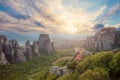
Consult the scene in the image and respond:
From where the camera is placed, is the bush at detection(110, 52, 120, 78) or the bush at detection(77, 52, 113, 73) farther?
the bush at detection(77, 52, 113, 73)

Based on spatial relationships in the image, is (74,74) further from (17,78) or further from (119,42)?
(119,42)

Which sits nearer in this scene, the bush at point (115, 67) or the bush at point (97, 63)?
the bush at point (115, 67)

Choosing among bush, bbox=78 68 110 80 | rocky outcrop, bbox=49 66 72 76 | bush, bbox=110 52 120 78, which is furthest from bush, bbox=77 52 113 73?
rocky outcrop, bbox=49 66 72 76

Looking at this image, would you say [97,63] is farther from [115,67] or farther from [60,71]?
[60,71]

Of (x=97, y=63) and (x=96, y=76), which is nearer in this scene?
(x=96, y=76)

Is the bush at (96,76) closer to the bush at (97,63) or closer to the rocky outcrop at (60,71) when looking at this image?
the bush at (97,63)

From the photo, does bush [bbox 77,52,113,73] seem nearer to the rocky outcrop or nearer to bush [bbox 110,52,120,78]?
bush [bbox 110,52,120,78]

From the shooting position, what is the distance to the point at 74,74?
90.8 m

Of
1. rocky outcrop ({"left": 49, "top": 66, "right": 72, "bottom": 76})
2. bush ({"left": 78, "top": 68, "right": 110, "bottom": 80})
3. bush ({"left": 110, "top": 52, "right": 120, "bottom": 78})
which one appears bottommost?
rocky outcrop ({"left": 49, "top": 66, "right": 72, "bottom": 76})

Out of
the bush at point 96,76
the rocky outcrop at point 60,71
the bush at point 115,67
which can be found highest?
the bush at point 115,67

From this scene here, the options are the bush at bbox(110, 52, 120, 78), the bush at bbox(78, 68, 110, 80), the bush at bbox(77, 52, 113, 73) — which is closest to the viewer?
the bush at bbox(78, 68, 110, 80)

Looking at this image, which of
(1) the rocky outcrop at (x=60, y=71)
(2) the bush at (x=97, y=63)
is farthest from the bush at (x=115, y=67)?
(1) the rocky outcrop at (x=60, y=71)

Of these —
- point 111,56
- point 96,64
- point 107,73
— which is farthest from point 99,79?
point 111,56

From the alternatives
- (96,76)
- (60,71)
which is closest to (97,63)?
(96,76)
